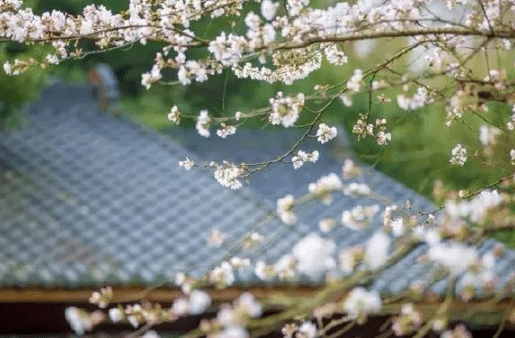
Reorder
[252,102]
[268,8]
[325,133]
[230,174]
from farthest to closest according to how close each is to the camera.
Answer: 1. [252,102]
2. [325,133]
3. [230,174]
4. [268,8]

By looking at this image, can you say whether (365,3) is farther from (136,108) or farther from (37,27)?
(136,108)

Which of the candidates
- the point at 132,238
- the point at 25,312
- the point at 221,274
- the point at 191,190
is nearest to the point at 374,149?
the point at 191,190

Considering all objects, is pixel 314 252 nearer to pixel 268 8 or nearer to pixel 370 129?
pixel 268 8

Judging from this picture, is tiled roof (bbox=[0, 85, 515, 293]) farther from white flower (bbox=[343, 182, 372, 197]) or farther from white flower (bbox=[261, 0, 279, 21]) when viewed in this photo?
white flower (bbox=[343, 182, 372, 197])

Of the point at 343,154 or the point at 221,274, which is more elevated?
the point at 343,154

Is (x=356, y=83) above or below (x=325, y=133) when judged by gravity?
below

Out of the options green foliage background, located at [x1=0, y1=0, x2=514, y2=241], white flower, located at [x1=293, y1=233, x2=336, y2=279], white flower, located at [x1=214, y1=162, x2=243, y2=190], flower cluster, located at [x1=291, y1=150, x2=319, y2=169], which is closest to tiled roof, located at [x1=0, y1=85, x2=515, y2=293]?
green foliage background, located at [x1=0, y1=0, x2=514, y2=241]

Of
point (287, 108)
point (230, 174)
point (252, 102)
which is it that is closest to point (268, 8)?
point (287, 108)

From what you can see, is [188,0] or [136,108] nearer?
[188,0]
